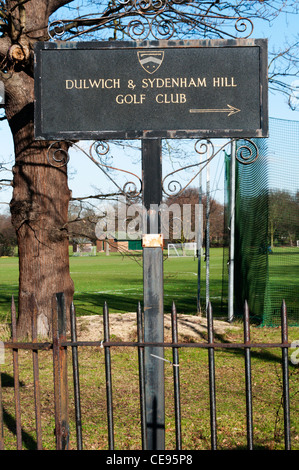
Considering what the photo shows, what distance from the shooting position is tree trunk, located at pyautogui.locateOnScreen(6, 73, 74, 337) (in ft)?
29.0

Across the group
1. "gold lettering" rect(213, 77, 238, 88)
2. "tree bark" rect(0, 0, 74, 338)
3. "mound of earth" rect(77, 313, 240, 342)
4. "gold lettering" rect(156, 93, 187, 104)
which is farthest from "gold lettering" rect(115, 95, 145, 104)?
"mound of earth" rect(77, 313, 240, 342)

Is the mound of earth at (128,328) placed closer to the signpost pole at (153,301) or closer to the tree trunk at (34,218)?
the tree trunk at (34,218)

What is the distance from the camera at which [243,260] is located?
476 inches

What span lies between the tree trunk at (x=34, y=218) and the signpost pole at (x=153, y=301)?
206 inches

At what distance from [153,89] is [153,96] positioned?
0.05 meters

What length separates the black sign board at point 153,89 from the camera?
388cm

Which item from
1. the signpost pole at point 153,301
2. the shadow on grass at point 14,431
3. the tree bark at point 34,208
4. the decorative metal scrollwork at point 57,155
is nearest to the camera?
the signpost pole at point 153,301

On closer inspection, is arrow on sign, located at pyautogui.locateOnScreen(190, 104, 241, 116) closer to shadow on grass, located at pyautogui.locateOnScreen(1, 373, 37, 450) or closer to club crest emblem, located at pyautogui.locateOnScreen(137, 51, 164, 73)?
club crest emblem, located at pyautogui.locateOnScreen(137, 51, 164, 73)

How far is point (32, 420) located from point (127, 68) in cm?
367

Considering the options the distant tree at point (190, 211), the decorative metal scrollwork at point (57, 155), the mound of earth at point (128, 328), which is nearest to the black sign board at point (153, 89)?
the decorative metal scrollwork at point (57, 155)

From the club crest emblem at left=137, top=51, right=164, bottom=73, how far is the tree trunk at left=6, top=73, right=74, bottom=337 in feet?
17.0
